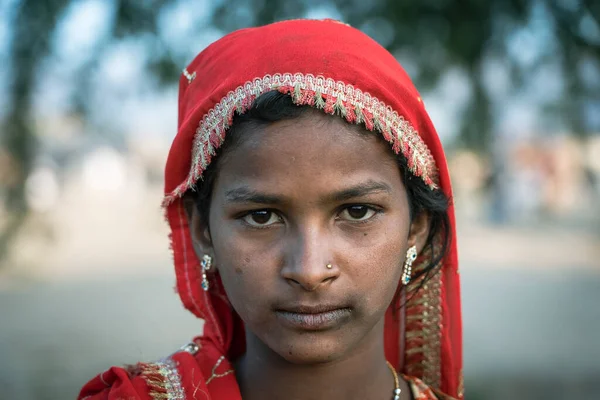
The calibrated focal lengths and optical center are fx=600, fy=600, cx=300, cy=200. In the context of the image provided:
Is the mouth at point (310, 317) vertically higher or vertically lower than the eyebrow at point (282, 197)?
lower

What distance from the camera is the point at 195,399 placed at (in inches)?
64.9

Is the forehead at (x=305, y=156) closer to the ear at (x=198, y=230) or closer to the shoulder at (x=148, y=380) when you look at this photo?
the ear at (x=198, y=230)

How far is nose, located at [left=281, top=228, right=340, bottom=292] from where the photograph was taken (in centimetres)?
140

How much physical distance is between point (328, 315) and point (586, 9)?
2.23 meters

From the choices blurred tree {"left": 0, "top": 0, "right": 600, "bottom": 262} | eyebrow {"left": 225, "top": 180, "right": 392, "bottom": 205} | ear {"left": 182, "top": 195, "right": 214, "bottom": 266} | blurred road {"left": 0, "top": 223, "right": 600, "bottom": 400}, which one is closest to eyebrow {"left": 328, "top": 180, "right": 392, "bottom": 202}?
eyebrow {"left": 225, "top": 180, "right": 392, "bottom": 205}

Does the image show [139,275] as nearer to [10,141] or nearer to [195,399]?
[10,141]

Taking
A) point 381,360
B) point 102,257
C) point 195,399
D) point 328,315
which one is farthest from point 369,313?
point 102,257

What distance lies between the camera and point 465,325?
6938mm

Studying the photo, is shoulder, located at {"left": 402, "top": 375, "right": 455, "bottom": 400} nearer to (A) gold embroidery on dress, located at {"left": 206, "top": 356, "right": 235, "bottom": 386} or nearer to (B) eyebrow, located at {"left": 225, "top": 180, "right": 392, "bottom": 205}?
(A) gold embroidery on dress, located at {"left": 206, "top": 356, "right": 235, "bottom": 386}

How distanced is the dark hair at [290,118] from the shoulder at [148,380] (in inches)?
16.9

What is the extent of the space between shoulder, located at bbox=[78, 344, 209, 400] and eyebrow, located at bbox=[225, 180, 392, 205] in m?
0.53

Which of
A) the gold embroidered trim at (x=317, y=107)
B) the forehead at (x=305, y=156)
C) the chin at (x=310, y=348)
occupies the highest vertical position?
the gold embroidered trim at (x=317, y=107)

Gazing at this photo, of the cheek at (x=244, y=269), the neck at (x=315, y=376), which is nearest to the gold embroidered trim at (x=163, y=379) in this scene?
the neck at (x=315, y=376)

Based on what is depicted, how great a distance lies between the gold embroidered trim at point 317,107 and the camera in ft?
4.88
